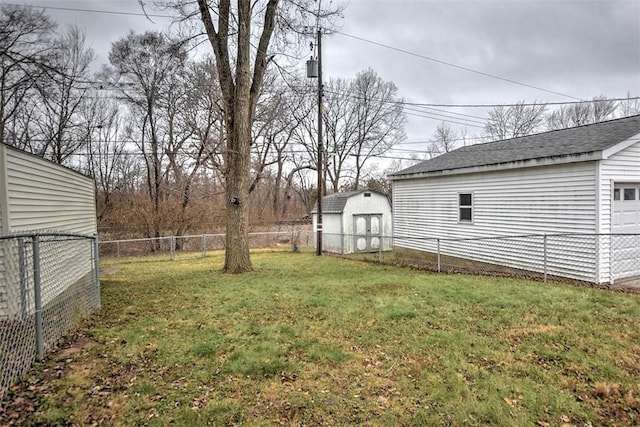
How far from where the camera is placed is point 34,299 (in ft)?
11.5

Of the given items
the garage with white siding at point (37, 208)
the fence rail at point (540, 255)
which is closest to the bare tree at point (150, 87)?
the fence rail at point (540, 255)

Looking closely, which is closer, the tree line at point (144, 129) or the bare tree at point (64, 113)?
the bare tree at point (64, 113)

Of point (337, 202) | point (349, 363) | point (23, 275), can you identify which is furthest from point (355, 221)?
point (23, 275)

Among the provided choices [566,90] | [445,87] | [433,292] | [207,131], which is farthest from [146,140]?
[566,90]

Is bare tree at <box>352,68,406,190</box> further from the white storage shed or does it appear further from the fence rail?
the fence rail

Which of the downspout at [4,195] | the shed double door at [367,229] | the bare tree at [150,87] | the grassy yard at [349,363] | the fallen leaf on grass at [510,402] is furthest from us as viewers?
the bare tree at [150,87]

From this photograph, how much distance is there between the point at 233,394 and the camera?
294 centimetres

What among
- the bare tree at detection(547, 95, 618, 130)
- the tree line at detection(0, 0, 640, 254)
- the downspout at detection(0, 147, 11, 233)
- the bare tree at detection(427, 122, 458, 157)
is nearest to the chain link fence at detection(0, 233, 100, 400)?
the downspout at detection(0, 147, 11, 233)

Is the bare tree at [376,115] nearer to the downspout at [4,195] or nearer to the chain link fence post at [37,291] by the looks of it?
the downspout at [4,195]

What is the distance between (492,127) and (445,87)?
12.2 meters

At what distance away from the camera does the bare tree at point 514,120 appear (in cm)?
2802

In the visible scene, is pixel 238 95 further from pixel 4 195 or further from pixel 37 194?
pixel 4 195

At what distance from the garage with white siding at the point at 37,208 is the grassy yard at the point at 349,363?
90 centimetres

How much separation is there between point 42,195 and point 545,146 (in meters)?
11.6
